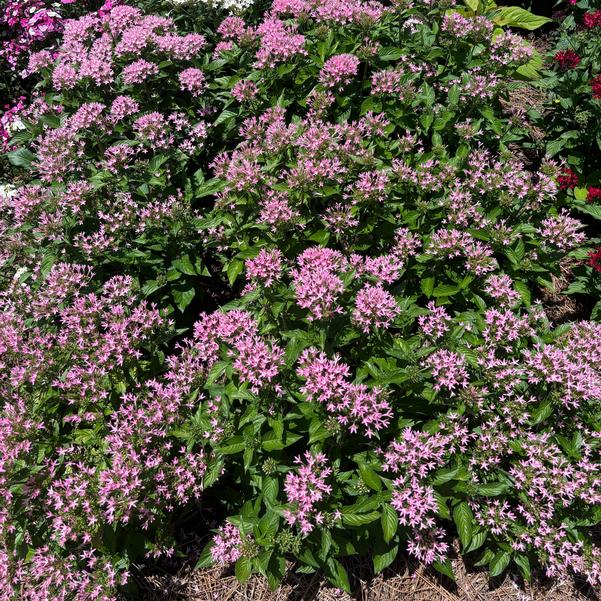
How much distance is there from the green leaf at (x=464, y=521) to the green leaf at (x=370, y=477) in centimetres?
57

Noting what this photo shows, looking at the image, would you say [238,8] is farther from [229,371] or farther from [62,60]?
[229,371]

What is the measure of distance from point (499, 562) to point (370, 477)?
1087 mm

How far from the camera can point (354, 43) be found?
4410 millimetres

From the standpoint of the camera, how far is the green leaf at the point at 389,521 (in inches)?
108

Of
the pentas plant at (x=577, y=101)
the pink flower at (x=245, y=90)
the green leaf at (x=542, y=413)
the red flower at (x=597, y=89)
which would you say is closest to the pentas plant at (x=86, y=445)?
the pink flower at (x=245, y=90)

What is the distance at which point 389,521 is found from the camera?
2.78 meters

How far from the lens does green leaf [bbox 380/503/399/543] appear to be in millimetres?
2736

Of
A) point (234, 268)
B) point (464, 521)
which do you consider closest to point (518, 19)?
point (234, 268)

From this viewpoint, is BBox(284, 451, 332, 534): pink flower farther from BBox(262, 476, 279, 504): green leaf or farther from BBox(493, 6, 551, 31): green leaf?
BBox(493, 6, 551, 31): green leaf

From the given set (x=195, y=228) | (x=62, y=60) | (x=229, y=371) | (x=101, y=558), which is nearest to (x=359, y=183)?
(x=195, y=228)

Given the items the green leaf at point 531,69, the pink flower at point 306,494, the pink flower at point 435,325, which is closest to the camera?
the pink flower at point 306,494

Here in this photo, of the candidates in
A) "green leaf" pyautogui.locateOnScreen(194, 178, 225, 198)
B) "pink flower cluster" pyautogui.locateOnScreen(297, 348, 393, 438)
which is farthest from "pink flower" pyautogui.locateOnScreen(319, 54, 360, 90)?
"pink flower cluster" pyautogui.locateOnScreen(297, 348, 393, 438)

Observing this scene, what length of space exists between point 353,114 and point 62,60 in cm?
291

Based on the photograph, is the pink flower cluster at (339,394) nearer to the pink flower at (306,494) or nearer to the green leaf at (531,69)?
the pink flower at (306,494)
